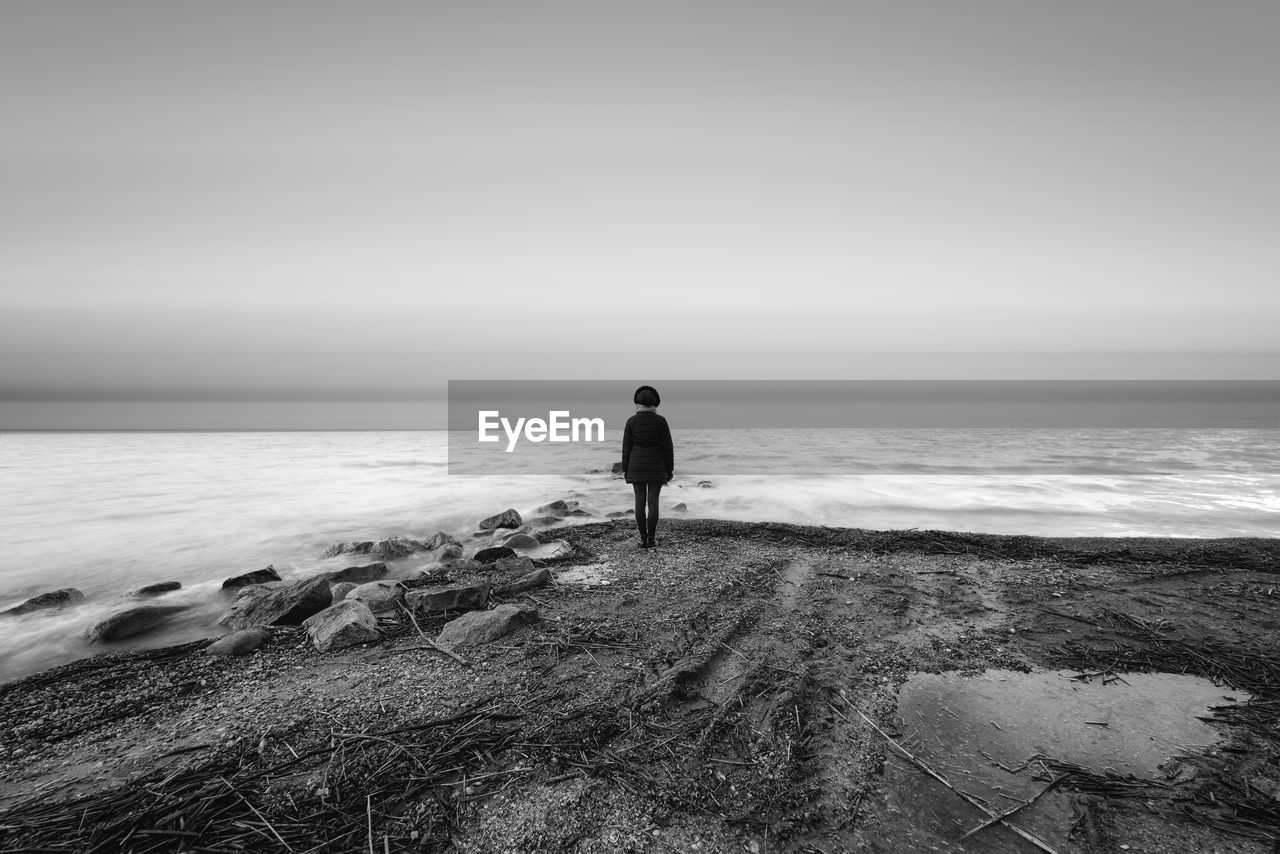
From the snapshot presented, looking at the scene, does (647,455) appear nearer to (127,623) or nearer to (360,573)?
(360,573)

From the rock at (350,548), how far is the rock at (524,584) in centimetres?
372

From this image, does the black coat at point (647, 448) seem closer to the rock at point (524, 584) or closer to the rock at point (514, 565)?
the rock at point (514, 565)

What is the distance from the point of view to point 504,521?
1022cm

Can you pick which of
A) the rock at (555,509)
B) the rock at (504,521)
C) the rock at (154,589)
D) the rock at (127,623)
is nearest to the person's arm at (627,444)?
the rock at (504,521)

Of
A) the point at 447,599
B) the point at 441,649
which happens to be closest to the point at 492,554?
the point at 447,599

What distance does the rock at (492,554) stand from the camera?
7.72m

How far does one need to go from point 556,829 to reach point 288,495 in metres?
14.6

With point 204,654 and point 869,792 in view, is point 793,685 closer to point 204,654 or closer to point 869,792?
point 869,792

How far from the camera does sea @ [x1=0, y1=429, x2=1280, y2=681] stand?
7.85 meters

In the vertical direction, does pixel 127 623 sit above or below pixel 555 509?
above

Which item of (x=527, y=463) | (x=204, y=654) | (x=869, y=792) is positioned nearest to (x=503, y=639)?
(x=204, y=654)

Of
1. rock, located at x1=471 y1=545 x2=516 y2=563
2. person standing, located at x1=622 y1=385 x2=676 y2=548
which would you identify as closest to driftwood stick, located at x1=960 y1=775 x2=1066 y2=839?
person standing, located at x1=622 y1=385 x2=676 y2=548

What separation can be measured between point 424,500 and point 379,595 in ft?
27.8

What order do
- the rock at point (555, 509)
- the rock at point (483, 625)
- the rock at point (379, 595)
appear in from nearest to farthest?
the rock at point (483, 625) < the rock at point (379, 595) < the rock at point (555, 509)
